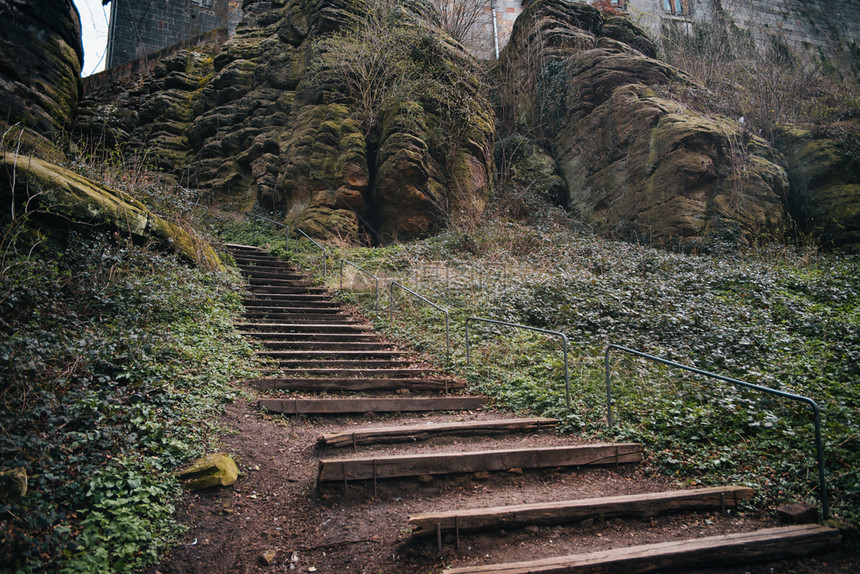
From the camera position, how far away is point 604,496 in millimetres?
3898

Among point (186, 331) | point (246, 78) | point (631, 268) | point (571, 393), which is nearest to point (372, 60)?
point (246, 78)

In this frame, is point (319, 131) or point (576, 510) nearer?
point (576, 510)

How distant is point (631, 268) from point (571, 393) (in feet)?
20.4

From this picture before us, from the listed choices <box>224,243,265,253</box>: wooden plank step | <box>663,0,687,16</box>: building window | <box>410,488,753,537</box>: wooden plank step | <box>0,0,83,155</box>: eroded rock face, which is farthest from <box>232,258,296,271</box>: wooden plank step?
<box>663,0,687,16</box>: building window

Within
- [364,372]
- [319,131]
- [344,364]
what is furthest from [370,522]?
[319,131]

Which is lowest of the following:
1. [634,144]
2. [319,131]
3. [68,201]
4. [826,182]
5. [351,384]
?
[351,384]

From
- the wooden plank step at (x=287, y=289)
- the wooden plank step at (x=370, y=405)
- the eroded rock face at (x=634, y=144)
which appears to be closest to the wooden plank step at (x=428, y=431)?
the wooden plank step at (x=370, y=405)

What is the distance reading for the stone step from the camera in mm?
5828

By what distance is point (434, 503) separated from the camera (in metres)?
3.75

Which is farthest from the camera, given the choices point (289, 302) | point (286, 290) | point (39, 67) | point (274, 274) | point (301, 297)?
point (274, 274)

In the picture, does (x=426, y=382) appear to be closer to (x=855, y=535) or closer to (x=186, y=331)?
(x=186, y=331)

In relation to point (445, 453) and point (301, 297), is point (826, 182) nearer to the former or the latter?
point (301, 297)

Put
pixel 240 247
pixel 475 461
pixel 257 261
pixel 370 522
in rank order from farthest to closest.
A: pixel 240 247 < pixel 257 261 < pixel 475 461 < pixel 370 522

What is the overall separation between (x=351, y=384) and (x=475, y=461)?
250 cm
